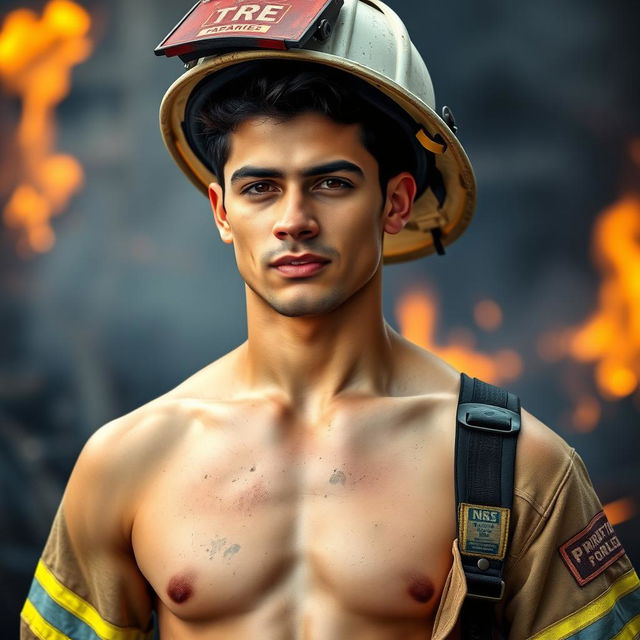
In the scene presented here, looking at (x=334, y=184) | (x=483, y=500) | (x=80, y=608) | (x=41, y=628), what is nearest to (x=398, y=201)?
(x=334, y=184)

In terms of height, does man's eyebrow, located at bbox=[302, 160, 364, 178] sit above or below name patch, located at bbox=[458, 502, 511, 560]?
above

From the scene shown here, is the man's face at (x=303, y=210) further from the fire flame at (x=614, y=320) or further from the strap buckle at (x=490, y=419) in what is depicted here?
the fire flame at (x=614, y=320)

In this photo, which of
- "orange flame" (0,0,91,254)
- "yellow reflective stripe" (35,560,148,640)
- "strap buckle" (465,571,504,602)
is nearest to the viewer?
"strap buckle" (465,571,504,602)

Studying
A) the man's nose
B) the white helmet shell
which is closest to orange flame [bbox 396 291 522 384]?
the white helmet shell

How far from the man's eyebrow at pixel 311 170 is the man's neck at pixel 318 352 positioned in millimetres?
362

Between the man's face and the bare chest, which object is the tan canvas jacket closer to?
the bare chest

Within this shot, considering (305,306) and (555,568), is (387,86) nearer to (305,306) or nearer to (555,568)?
(305,306)

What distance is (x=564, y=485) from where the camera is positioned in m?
3.20

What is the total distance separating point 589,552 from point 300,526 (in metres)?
0.77

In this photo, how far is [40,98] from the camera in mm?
6438

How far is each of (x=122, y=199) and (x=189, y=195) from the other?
0.36 m

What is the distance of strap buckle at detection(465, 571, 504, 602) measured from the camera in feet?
10.1

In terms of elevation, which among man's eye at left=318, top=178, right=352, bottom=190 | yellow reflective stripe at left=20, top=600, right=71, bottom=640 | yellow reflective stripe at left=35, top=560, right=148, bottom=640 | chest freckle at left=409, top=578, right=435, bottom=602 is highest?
man's eye at left=318, top=178, right=352, bottom=190

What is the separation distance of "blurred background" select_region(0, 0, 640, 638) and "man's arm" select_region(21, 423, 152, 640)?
111 inches
